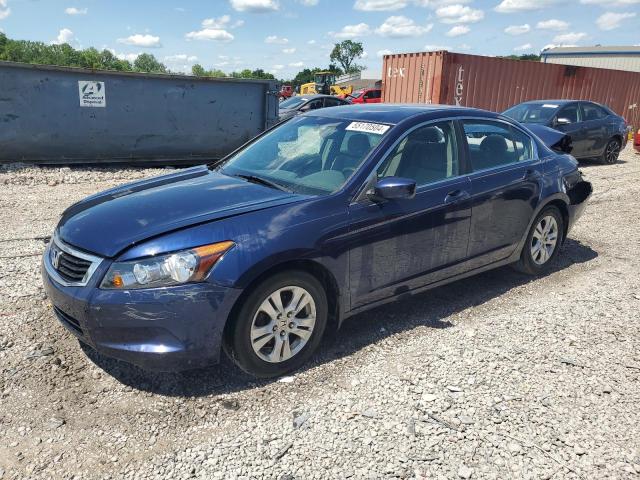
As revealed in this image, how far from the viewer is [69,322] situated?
3092mm

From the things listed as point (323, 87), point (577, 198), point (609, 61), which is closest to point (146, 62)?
point (323, 87)

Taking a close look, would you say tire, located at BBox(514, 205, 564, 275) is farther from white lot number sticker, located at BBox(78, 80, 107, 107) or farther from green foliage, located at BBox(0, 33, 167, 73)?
green foliage, located at BBox(0, 33, 167, 73)

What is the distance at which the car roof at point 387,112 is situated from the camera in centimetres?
405

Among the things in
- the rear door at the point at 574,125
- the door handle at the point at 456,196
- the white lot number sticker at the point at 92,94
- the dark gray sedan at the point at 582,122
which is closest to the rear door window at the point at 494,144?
the door handle at the point at 456,196

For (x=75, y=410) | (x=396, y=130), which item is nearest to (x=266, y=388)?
(x=75, y=410)

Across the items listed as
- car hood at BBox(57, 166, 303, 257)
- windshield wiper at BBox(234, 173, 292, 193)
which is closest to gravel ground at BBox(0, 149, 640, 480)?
car hood at BBox(57, 166, 303, 257)

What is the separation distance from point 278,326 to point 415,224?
4.18 feet

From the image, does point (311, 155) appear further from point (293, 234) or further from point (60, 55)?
point (60, 55)

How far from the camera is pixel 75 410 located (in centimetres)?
296

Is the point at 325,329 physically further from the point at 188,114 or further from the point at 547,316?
the point at 188,114

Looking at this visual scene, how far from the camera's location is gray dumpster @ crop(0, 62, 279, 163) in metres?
9.62

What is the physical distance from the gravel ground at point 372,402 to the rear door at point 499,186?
0.54m

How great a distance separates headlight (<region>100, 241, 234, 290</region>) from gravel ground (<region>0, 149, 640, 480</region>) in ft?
2.38

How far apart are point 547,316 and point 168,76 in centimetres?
892
